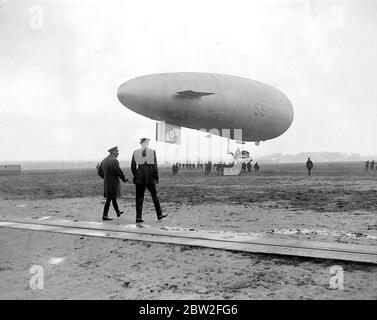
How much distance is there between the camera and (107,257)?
245 inches

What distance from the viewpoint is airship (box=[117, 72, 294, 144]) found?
73.7 ft

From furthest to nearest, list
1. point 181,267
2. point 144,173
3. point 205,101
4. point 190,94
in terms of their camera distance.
Result: point 205,101
point 190,94
point 144,173
point 181,267

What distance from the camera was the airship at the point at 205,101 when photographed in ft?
73.7

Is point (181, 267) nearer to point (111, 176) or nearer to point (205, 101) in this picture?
point (111, 176)

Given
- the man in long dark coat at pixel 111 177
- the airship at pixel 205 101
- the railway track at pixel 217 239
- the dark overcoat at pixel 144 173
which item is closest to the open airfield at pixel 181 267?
the railway track at pixel 217 239

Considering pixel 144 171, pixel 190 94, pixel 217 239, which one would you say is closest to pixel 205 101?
pixel 190 94

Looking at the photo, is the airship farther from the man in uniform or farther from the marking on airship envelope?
the man in uniform

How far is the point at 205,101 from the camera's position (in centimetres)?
2383

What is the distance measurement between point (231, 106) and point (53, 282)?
20687 millimetres
